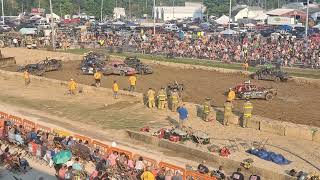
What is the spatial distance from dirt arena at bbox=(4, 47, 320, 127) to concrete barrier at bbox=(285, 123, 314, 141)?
2.58 meters

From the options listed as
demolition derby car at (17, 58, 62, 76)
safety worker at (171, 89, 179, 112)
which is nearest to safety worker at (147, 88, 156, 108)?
safety worker at (171, 89, 179, 112)

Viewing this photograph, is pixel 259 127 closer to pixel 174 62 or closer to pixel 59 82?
pixel 59 82

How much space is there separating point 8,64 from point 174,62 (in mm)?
17453

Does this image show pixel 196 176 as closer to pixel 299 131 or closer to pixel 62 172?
pixel 62 172

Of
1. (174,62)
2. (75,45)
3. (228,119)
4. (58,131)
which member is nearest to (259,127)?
(228,119)

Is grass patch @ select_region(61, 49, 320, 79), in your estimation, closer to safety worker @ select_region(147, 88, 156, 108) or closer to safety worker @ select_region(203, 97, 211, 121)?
safety worker @ select_region(147, 88, 156, 108)

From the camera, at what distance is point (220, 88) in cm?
3547

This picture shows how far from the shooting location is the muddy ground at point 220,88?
2819cm

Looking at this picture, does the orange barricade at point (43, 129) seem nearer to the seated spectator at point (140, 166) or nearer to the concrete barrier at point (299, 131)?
the seated spectator at point (140, 166)

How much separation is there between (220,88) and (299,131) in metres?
12.5

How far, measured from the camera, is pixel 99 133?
24.4 m

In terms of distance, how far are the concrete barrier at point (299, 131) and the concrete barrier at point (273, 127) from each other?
27cm

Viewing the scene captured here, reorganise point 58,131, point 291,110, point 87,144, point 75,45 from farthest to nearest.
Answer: point 75,45 < point 291,110 < point 58,131 < point 87,144

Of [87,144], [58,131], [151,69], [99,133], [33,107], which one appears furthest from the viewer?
[151,69]
